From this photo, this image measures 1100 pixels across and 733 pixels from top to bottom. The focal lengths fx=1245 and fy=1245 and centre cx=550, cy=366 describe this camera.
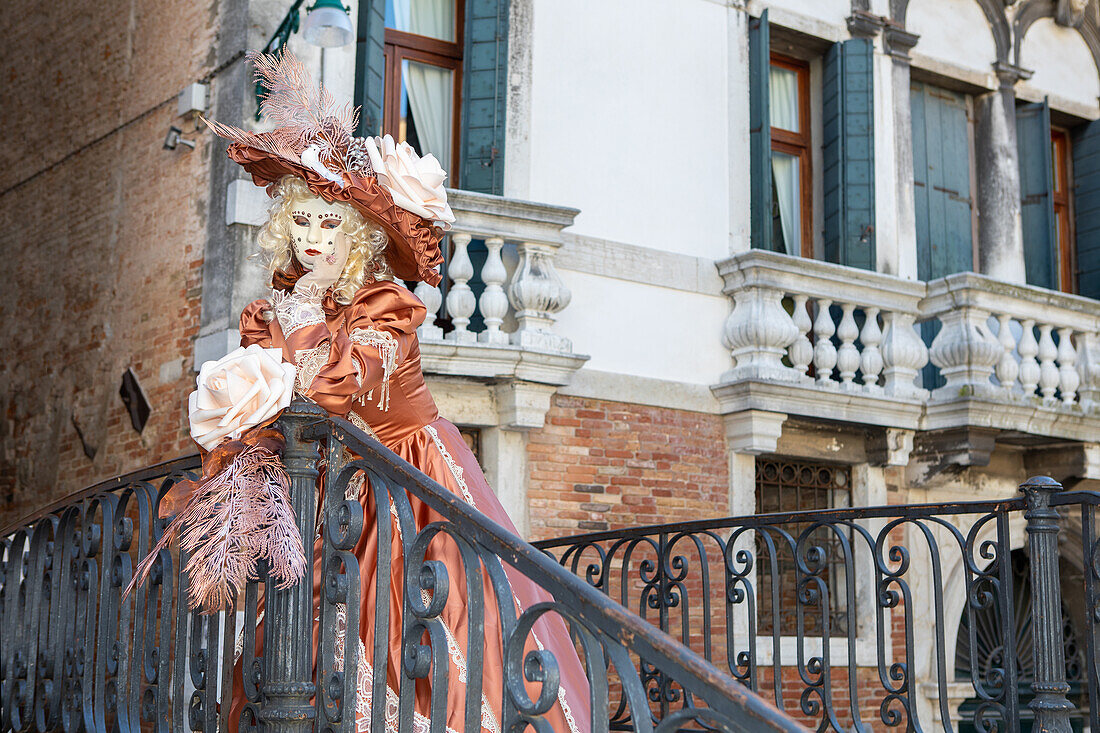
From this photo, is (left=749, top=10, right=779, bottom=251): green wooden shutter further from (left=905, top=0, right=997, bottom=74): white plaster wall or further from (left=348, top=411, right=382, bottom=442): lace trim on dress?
(left=348, top=411, right=382, bottom=442): lace trim on dress

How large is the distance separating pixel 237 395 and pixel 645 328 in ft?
16.8

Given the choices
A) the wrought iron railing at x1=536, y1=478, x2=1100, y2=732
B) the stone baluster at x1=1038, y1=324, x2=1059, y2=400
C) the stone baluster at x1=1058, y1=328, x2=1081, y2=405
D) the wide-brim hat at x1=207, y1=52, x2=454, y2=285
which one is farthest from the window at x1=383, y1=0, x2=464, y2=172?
the stone baluster at x1=1058, y1=328, x2=1081, y2=405

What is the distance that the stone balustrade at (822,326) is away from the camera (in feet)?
26.0

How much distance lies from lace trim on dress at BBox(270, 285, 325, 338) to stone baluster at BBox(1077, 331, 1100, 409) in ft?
22.9

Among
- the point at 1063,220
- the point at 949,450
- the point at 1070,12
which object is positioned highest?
the point at 1070,12

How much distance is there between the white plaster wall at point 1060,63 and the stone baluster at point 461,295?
5.58 m

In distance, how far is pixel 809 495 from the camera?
8539mm

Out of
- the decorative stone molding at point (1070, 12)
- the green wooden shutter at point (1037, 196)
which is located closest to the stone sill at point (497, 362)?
the green wooden shutter at point (1037, 196)

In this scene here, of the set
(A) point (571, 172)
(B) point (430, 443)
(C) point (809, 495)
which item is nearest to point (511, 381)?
(A) point (571, 172)

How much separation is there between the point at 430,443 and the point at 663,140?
192 inches

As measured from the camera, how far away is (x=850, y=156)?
880 cm

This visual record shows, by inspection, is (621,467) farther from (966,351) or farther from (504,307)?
(966,351)

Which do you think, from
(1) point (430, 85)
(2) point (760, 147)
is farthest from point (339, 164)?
(2) point (760, 147)

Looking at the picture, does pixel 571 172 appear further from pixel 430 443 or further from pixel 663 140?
pixel 430 443
